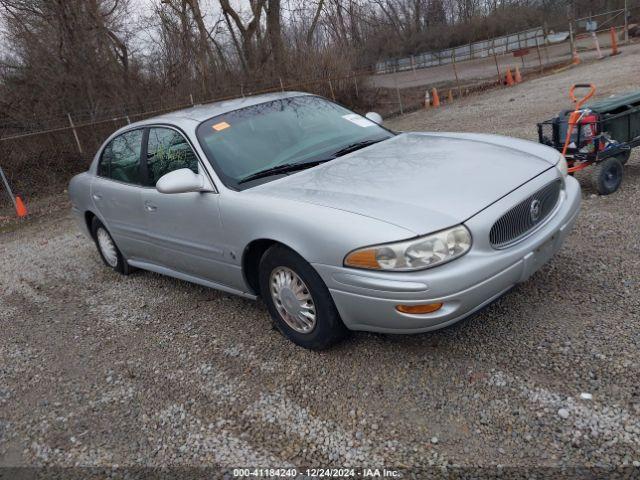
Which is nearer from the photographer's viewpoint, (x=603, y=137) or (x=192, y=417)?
(x=192, y=417)

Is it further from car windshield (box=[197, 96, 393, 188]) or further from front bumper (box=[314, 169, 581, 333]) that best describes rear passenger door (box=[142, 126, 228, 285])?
front bumper (box=[314, 169, 581, 333])

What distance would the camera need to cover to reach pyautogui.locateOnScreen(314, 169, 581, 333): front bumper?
9.05 ft

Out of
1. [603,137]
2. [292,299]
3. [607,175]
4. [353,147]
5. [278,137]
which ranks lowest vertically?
[607,175]

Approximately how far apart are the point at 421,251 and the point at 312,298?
77 centimetres

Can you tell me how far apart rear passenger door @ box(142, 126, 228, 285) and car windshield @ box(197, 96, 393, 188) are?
0.18 meters

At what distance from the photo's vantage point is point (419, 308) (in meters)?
2.82

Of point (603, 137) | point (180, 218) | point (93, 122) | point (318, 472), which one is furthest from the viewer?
point (93, 122)

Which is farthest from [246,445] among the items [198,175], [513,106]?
[513,106]

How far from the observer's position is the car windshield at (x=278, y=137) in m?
3.79

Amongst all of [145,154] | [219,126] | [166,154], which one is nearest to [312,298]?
[219,126]

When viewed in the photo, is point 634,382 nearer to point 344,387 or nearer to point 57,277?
point 344,387

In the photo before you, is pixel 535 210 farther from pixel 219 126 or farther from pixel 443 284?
pixel 219 126

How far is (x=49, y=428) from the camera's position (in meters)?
3.26

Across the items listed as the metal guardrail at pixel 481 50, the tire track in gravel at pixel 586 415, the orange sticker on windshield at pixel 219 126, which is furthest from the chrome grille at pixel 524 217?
the metal guardrail at pixel 481 50
